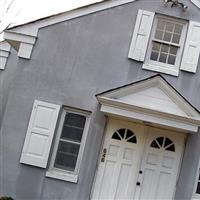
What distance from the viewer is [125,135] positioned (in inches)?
477

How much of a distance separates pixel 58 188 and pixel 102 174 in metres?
1.18

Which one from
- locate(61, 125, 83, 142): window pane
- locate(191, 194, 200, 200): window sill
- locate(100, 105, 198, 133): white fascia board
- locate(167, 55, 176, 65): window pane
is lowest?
locate(191, 194, 200, 200): window sill

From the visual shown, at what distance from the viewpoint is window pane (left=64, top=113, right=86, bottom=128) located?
1203 cm

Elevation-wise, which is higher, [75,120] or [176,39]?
[176,39]

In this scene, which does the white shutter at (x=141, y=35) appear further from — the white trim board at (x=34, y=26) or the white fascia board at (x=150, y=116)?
the white fascia board at (x=150, y=116)

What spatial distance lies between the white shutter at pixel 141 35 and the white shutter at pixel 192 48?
1.06 metres

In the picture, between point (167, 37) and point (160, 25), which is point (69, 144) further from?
point (160, 25)

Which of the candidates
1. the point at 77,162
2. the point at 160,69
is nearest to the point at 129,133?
the point at 77,162

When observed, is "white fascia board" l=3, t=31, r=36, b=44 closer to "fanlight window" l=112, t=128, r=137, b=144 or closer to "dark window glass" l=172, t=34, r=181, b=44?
"fanlight window" l=112, t=128, r=137, b=144

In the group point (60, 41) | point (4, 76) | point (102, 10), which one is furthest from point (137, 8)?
point (4, 76)

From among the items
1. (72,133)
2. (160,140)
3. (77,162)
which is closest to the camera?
(77,162)

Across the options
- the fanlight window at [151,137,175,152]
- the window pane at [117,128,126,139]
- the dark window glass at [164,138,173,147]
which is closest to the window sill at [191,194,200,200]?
the fanlight window at [151,137,175,152]

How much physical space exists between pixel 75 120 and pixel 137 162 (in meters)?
1.95

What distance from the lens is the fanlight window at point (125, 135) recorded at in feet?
39.7
